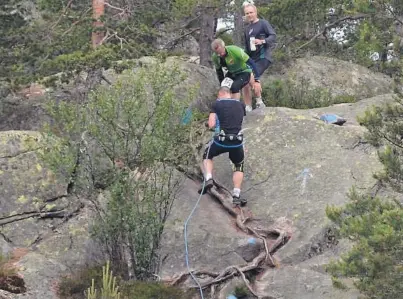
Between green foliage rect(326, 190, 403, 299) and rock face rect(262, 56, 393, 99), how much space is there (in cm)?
977

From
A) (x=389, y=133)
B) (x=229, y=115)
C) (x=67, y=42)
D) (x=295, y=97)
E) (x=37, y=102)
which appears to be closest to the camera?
(x=389, y=133)

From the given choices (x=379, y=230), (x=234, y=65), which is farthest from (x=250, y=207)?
(x=379, y=230)

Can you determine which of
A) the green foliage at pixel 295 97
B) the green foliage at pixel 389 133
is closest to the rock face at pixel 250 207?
the green foliage at pixel 389 133

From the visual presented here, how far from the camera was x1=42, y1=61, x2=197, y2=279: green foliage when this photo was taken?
7.54 meters

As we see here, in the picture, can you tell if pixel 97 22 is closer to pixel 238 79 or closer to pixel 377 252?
pixel 238 79

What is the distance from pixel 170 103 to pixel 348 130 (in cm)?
396

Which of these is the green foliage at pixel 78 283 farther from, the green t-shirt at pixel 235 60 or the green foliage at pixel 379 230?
the green t-shirt at pixel 235 60

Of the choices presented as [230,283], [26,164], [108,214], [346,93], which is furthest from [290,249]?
[346,93]

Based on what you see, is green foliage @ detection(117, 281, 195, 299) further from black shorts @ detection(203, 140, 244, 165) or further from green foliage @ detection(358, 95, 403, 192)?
green foliage @ detection(358, 95, 403, 192)

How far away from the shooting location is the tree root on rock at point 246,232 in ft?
25.7

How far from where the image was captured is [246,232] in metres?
8.68


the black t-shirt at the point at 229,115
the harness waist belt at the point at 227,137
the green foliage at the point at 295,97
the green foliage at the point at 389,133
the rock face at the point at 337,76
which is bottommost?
the rock face at the point at 337,76

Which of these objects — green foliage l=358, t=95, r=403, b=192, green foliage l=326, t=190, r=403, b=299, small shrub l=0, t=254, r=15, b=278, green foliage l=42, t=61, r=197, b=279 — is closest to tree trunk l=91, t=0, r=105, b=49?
green foliage l=42, t=61, r=197, b=279

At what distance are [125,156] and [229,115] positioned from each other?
6.30 ft
